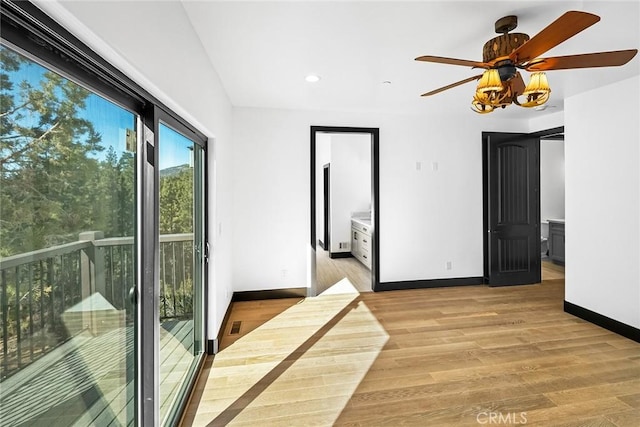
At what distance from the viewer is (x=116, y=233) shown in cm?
127

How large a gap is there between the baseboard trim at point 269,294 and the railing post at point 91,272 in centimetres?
301

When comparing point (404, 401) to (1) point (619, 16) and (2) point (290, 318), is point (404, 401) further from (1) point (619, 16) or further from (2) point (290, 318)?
(1) point (619, 16)

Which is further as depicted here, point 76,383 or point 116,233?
point 116,233

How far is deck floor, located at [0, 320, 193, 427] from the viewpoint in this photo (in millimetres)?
817

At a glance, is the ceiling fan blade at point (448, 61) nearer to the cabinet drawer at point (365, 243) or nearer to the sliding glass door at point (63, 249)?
the sliding glass door at point (63, 249)

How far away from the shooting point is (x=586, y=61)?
5.88ft

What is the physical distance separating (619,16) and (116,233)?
305 cm

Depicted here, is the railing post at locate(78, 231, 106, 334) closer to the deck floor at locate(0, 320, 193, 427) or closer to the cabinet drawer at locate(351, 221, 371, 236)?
the deck floor at locate(0, 320, 193, 427)

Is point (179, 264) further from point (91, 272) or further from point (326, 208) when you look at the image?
point (326, 208)

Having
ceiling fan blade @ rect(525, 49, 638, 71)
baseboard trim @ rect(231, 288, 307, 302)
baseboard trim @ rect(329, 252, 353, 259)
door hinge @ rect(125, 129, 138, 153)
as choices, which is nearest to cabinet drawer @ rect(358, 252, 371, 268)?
baseboard trim @ rect(329, 252, 353, 259)

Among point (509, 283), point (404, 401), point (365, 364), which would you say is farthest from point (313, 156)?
point (509, 283)

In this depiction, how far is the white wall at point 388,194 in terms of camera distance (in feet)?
13.4

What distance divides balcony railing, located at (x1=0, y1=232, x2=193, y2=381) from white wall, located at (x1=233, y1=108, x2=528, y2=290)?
2734 mm

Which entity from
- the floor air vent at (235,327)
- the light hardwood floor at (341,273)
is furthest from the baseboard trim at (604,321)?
the floor air vent at (235,327)
